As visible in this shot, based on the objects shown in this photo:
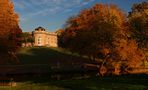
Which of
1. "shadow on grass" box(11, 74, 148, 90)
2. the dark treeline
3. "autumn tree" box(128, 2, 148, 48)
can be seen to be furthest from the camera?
"autumn tree" box(128, 2, 148, 48)

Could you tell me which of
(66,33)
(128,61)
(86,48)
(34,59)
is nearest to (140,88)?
(128,61)

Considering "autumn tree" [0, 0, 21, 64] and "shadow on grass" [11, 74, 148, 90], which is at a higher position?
"autumn tree" [0, 0, 21, 64]

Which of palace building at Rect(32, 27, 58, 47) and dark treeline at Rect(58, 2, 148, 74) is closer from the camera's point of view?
dark treeline at Rect(58, 2, 148, 74)

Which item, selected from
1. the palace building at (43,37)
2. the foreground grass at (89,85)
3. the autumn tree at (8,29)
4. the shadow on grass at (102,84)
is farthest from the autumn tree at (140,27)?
the palace building at (43,37)

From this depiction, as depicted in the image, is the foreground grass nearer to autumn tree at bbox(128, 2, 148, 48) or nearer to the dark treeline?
the dark treeline

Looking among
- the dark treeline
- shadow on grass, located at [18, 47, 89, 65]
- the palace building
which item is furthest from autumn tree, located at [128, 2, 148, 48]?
the palace building

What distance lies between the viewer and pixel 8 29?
49406 millimetres

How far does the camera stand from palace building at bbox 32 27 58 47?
500 feet

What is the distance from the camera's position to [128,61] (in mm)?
53156

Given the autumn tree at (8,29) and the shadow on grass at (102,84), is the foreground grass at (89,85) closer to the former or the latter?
the shadow on grass at (102,84)

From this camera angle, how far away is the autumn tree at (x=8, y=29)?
161ft

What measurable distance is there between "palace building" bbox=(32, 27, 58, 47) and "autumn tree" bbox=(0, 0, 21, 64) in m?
91.8

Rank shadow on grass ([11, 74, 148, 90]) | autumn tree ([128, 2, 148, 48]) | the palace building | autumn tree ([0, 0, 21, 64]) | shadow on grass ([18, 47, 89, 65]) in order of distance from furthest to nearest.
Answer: the palace building, shadow on grass ([18, 47, 89, 65]), autumn tree ([128, 2, 148, 48]), autumn tree ([0, 0, 21, 64]), shadow on grass ([11, 74, 148, 90])

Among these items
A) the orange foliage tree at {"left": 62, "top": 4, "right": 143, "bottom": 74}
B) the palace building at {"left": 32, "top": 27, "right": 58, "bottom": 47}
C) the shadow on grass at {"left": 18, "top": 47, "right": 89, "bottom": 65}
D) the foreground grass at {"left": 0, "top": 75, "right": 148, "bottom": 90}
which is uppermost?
the palace building at {"left": 32, "top": 27, "right": 58, "bottom": 47}
